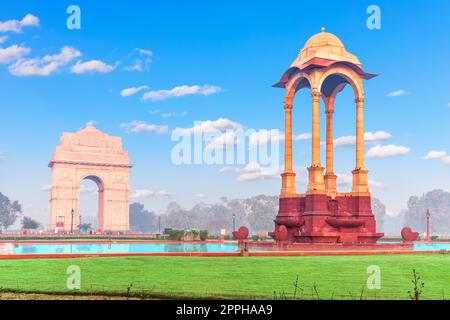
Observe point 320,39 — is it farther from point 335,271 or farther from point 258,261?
point 335,271

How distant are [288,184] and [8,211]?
86.3m

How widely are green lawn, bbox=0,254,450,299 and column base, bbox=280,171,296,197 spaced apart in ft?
55.9

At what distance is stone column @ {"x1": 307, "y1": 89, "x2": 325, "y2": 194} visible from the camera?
1431 inches

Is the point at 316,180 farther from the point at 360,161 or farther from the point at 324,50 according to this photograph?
the point at 324,50

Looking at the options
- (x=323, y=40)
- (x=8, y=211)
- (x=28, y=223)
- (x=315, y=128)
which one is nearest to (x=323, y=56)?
(x=323, y=40)

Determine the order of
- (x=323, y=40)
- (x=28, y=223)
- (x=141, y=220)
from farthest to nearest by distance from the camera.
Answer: (x=141, y=220)
(x=28, y=223)
(x=323, y=40)

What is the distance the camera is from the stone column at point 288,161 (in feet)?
126

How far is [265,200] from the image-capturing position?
12162 cm

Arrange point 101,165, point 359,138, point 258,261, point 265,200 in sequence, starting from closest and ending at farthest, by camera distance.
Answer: point 258,261 → point 359,138 → point 101,165 → point 265,200

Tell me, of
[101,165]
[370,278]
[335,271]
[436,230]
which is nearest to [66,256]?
[335,271]

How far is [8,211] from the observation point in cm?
11194

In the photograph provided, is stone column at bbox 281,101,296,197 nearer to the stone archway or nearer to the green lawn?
the green lawn
